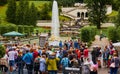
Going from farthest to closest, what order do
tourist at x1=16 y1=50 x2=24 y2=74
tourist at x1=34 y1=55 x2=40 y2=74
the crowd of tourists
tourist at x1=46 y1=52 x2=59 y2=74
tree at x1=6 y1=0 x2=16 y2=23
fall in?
1. tree at x1=6 y1=0 x2=16 y2=23
2. tourist at x1=16 y1=50 x2=24 y2=74
3. tourist at x1=34 y1=55 x2=40 y2=74
4. tourist at x1=46 y1=52 x2=59 y2=74
5. the crowd of tourists

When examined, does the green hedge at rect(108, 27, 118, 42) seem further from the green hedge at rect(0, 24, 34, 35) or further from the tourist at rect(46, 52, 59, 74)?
the tourist at rect(46, 52, 59, 74)

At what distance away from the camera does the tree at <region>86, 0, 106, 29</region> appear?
277 feet

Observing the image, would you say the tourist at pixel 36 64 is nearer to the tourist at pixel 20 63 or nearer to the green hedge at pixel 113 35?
the tourist at pixel 20 63

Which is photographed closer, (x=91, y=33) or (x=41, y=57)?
(x=41, y=57)

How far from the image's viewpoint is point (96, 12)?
84.8 m

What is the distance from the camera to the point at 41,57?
22.8m

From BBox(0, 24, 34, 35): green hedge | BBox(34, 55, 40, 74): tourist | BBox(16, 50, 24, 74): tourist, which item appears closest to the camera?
BBox(34, 55, 40, 74): tourist

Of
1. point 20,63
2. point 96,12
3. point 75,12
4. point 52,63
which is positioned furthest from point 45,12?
point 52,63

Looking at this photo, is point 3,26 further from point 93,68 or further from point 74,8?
point 74,8

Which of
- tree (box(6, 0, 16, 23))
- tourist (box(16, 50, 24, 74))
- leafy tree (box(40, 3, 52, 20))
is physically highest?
tourist (box(16, 50, 24, 74))

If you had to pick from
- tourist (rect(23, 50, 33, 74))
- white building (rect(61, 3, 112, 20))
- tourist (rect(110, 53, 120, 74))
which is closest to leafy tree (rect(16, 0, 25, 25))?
white building (rect(61, 3, 112, 20))

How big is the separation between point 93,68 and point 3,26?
44.9 meters

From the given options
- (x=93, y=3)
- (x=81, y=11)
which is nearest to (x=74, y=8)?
(x=81, y=11)

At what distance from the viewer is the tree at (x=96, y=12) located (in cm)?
8438
